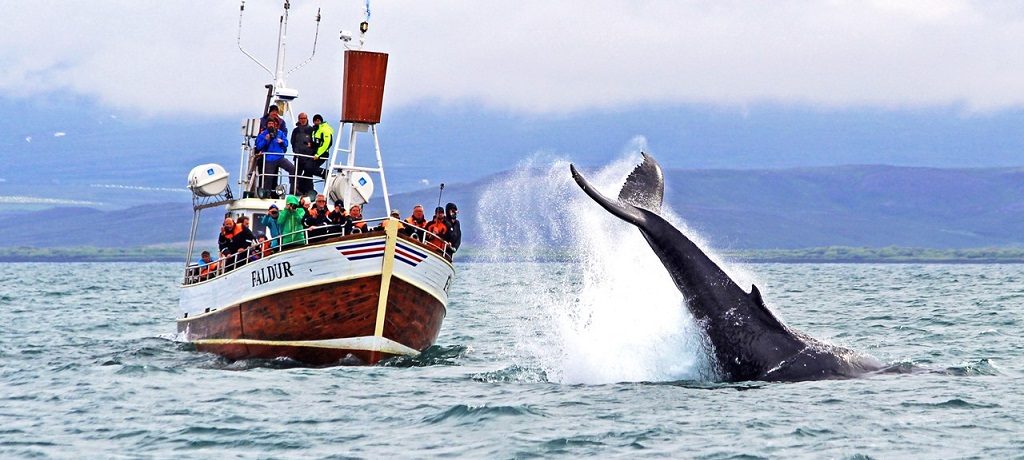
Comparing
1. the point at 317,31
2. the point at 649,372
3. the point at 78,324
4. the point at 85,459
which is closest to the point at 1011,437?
the point at 649,372

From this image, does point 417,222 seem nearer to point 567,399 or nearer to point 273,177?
point 273,177

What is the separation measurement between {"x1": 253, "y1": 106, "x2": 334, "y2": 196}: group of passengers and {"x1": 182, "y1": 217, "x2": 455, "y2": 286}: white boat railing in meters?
2.86

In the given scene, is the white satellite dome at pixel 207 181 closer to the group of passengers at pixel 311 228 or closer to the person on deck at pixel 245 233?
the group of passengers at pixel 311 228

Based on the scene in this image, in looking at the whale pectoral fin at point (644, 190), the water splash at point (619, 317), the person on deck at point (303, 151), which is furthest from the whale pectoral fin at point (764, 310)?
the person on deck at point (303, 151)

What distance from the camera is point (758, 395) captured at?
1496 centimetres

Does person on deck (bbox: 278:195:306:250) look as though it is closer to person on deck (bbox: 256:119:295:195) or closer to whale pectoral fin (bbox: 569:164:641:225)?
person on deck (bbox: 256:119:295:195)

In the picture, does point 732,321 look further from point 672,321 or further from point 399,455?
point 399,455

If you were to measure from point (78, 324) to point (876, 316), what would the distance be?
19.2m

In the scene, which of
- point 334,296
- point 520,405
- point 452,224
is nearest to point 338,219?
point 334,296

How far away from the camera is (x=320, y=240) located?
22.0 metres

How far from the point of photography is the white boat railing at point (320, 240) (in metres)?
21.8

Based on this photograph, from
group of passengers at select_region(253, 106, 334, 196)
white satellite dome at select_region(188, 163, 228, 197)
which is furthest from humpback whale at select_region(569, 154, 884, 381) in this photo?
white satellite dome at select_region(188, 163, 228, 197)

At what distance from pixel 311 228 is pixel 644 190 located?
7.77m

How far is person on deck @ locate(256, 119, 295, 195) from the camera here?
1053 inches
